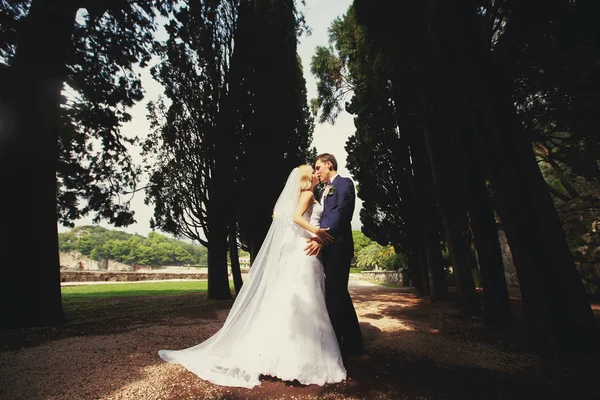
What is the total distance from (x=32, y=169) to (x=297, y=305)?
6.82 meters

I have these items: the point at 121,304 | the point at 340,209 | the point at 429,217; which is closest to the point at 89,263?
the point at 121,304

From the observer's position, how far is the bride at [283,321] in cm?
270

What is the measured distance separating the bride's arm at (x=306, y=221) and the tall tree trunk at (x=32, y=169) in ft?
20.0

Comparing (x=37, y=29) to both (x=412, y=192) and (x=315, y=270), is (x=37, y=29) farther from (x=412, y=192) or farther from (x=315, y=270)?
(x=412, y=192)

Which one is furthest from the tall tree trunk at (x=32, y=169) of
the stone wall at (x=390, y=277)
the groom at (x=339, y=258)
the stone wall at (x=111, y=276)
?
the stone wall at (x=111, y=276)

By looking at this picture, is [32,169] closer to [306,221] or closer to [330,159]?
[306,221]

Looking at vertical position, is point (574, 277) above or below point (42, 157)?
below

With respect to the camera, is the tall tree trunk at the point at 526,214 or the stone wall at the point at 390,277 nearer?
the tall tree trunk at the point at 526,214

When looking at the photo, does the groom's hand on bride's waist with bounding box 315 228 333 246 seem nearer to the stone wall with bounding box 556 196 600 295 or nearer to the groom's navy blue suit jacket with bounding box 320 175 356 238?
the groom's navy blue suit jacket with bounding box 320 175 356 238

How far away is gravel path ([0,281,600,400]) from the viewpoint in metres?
2.43

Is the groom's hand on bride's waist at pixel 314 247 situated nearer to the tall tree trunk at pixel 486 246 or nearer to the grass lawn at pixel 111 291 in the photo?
the tall tree trunk at pixel 486 246

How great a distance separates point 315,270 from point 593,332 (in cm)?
347

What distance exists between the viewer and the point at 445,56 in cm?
470

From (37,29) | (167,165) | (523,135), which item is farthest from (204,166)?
(523,135)
